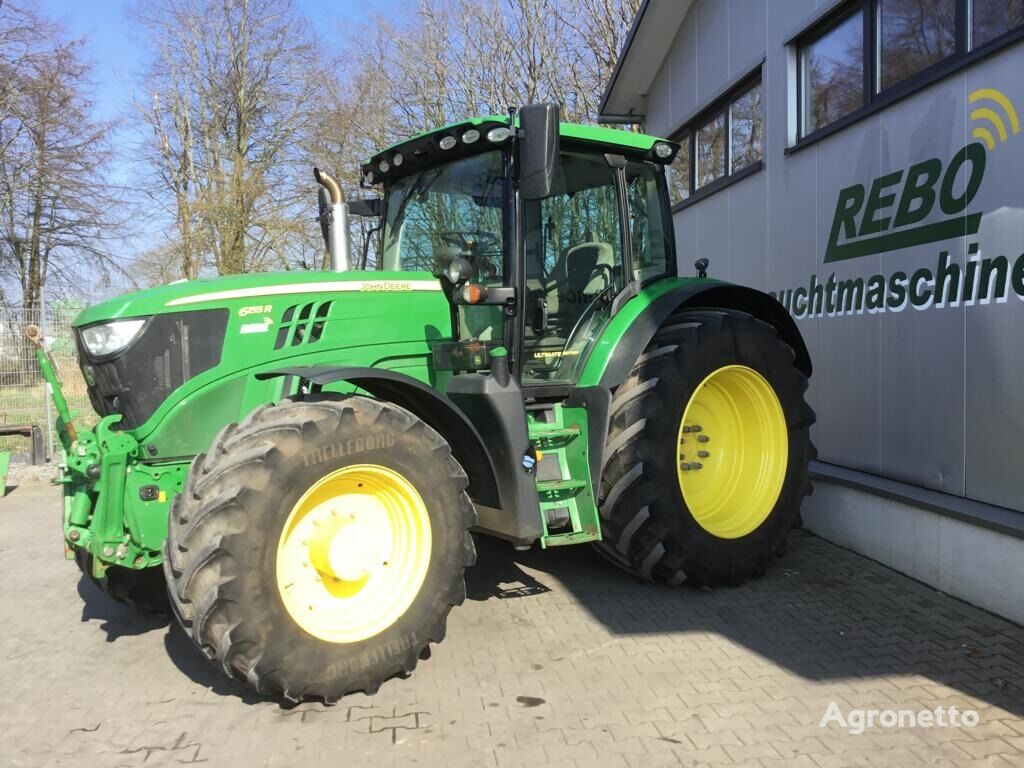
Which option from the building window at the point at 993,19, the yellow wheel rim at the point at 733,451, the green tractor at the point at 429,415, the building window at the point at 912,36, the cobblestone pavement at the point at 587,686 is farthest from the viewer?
the yellow wheel rim at the point at 733,451

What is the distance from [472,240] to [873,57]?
3275mm

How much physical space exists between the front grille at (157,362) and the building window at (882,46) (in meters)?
4.26

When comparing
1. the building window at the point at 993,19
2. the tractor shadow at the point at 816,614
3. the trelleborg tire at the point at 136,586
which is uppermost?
the building window at the point at 993,19

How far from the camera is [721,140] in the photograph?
8.30 meters

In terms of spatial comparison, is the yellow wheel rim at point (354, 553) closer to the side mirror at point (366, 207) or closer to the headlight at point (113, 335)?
the headlight at point (113, 335)

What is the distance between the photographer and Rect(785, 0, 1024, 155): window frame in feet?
14.2

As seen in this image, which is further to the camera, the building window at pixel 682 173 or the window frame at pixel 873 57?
the building window at pixel 682 173

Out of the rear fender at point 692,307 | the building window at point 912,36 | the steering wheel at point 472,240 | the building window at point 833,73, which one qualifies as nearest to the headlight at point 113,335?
the steering wheel at point 472,240

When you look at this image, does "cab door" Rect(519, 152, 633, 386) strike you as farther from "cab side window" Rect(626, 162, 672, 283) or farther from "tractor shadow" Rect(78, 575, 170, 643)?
"tractor shadow" Rect(78, 575, 170, 643)

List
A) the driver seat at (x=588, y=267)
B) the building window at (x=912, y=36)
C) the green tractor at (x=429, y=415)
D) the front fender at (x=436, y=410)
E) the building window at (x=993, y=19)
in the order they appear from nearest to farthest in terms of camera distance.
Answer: the green tractor at (x=429, y=415), the front fender at (x=436, y=410), the building window at (x=993, y=19), the driver seat at (x=588, y=267), the building window at (x=912, y=36)

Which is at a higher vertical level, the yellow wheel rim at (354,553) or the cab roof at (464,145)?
the cab roof at (464,145)

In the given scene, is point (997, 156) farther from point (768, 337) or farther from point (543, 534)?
point (543, 534)

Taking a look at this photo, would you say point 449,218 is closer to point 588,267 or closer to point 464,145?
point 464,145

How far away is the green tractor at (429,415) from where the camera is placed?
10.2 ft
